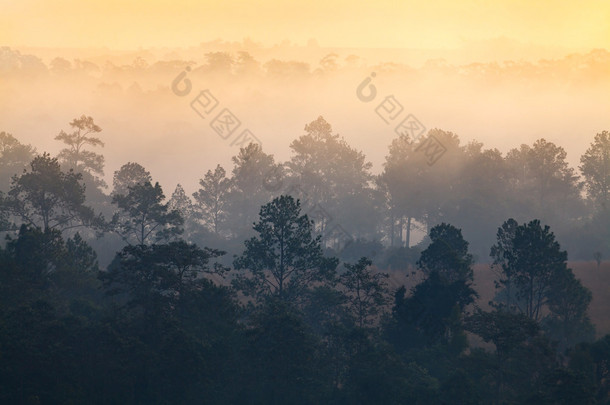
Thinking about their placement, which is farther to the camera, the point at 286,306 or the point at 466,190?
the point at 466,190

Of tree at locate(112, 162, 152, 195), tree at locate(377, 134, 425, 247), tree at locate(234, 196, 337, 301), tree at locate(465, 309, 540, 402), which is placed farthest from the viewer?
tree at locate(377, 134, 425, 247)

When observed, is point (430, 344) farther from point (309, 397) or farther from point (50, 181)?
point (50, 181)

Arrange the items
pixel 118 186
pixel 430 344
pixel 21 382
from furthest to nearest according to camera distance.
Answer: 1. pixel 118 186
2. pixel 430 344
3. pixel 21 382

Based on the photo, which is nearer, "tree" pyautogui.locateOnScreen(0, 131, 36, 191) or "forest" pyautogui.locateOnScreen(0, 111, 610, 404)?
"forest" pyautogui.locateOnScreen(0, 111, 610, 404)

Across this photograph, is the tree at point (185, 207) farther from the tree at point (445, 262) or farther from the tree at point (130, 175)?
the tree at point (445, 262)

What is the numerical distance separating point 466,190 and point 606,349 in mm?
58485

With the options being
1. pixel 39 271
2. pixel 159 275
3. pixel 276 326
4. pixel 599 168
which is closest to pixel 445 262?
pixel 276 326

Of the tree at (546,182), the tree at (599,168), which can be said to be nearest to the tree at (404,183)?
the tree at (546,182)

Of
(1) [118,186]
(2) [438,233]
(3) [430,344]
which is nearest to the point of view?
(3) [430,344]

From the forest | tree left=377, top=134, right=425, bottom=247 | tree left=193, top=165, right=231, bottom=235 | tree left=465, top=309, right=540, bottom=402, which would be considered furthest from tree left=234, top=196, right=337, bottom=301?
tree left=193, top=165, right=231, bottom=235

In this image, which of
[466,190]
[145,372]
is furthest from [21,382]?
[466,190]

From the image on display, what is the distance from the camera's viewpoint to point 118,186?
10306cm

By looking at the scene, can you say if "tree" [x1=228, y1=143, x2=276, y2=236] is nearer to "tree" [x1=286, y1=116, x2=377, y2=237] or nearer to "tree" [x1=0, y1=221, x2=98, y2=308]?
"tree" [x1=286, y1=116, x2=377, y2=237]

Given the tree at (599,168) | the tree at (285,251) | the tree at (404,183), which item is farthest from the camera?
the tree at (599,168)
